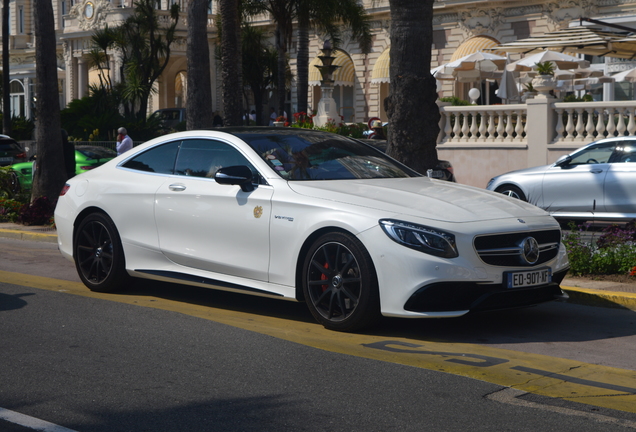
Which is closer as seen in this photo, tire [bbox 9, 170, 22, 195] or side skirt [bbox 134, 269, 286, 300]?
side skirt [bbox 134, 269, 286, 300]

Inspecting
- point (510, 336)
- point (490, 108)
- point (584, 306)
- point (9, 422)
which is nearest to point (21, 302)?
point (9, 422)

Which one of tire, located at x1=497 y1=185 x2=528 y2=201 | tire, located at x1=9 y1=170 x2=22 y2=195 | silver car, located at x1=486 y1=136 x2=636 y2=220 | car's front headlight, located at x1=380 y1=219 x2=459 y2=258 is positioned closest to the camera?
car's front headlight, located at x1=380 y1=219 x2=459 y2=258

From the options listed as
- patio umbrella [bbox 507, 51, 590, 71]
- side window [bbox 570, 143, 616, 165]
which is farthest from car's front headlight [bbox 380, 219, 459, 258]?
patio umbrella [bbox 507, 51, 590, 71]

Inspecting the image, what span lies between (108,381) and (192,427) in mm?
1059

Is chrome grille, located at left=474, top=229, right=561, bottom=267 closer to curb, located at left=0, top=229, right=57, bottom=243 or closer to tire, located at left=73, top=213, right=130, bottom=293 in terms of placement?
tire, located at left=73, top=213, right=130, bottom=293

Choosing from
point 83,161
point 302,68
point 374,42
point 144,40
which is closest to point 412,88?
point 83,161

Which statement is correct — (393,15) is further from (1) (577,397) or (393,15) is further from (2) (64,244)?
(1) (577,397)

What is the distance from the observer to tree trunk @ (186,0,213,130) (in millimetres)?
16594

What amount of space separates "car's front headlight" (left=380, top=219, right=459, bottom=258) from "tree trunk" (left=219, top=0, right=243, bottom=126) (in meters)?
13.3

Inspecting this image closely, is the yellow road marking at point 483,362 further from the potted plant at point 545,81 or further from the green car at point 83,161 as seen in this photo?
the green car at point 83,161

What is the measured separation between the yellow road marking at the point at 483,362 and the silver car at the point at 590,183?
25.9 ft

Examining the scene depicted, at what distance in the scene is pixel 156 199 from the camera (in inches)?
305

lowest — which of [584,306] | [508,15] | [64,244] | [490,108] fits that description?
[584,306]

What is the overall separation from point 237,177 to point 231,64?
13.6 metres
